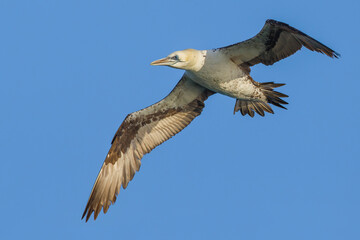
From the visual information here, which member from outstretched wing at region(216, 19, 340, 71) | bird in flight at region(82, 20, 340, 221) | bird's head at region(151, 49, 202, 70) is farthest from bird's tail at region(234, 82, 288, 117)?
bird's head at region(151, 49, 202, 70)

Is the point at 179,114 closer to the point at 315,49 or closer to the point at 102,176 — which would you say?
the point at 102,176

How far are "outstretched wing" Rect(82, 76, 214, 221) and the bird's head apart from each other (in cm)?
121

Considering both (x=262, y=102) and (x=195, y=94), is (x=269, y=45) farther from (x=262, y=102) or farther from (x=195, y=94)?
(x=195, y=94)

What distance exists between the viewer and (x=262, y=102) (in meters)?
15.0

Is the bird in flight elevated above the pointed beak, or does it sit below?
below

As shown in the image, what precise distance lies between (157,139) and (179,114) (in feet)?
3.02

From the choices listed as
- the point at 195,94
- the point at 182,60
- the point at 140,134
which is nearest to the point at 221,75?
the point at 182,60

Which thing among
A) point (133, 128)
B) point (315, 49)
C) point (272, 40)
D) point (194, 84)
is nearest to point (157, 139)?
point (133, 128)

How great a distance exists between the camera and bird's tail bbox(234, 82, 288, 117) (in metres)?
14.3

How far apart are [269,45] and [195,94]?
2.51 metres

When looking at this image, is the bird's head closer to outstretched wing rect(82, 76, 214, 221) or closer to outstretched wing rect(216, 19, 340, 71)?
outstretched wing rect(216, 19, 340, 71)

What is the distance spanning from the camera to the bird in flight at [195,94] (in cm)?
1388

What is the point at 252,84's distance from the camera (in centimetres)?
1428

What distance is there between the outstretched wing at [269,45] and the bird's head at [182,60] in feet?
2.49
